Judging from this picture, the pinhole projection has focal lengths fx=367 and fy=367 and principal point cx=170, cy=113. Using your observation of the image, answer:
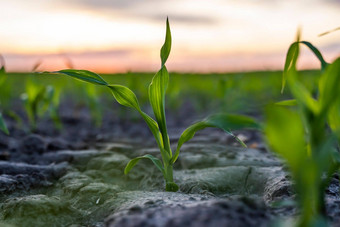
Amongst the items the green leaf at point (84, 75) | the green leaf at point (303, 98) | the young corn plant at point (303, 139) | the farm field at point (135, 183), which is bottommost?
the farm field at point (135, 183)

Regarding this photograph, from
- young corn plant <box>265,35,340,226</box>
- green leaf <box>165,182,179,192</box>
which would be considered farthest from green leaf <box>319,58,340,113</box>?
green leaf <box>165,182,179,192</box>

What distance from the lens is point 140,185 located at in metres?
2.09

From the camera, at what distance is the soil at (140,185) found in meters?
1.10

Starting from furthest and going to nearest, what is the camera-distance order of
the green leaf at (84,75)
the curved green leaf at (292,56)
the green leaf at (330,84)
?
the green leaf at (84,75) < the curved green leaf at (292,56) < the green leaf at (330,84)

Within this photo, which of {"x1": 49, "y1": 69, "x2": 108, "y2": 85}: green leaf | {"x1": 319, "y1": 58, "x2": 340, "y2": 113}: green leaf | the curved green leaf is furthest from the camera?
{"x1": 49, "y1": 69, "x2": 108, "y2": 85}: green leaf

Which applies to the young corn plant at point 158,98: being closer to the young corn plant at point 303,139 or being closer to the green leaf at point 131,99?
the green leaf at point 131,99

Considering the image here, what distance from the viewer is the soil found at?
1104 mm

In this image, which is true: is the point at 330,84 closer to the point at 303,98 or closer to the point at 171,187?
the point at 303,98

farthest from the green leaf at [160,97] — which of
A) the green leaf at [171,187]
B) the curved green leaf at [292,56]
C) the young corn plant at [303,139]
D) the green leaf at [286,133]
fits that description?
the green leaf at [286,133]

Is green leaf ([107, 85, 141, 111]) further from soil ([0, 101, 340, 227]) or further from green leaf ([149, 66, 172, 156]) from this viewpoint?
soil ([0, 101, 340, 227])

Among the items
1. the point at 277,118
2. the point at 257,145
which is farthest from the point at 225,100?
the point at 277,118

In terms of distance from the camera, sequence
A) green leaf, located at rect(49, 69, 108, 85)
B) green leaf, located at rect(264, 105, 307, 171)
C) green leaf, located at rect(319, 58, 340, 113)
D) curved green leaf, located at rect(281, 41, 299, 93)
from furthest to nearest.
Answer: green leaf, located at rect(49, 69, 108, 85) < curved green leaf, located at rect(281, 41, 299, 93) < green leaf, located at rect(319, 58, 340, 113) < green leaf, located at rect(264, 105, 307, 171)

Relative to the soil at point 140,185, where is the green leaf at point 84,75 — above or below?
above

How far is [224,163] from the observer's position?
2.34m
